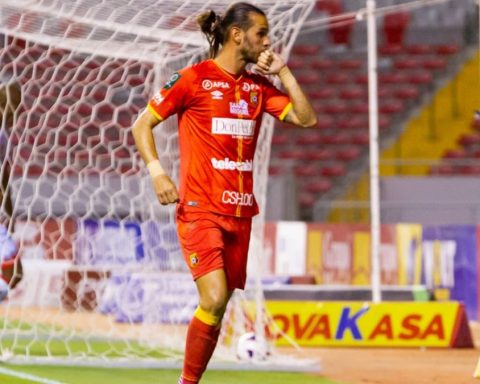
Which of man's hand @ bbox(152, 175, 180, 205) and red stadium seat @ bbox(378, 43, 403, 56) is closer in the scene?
man's hand @ bbox(152, 175, 180, 205)

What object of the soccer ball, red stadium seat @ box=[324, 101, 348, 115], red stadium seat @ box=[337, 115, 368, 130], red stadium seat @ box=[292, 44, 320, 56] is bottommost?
the soccer ball

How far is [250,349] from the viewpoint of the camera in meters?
8.40

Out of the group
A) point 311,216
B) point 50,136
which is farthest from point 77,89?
point 311,216

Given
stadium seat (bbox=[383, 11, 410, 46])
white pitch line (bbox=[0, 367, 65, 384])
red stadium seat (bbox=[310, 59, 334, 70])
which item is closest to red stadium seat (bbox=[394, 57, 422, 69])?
stadium seat (bbox=[383, 11, 410, 46])

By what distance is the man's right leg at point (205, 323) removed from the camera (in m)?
5.39

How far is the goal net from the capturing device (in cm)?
882

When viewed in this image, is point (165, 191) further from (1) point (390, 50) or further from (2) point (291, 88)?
(1) point (390, 50)

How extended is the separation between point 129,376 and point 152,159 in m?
2.66

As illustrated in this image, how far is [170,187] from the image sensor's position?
515 centimetres

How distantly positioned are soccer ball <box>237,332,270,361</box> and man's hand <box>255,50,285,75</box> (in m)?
3.20

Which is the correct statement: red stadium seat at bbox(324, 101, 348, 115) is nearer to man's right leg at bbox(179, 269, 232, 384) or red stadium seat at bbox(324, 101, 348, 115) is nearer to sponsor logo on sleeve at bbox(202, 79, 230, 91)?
sponsor logo on sleeve at bbox(202, 79, 230, 91)

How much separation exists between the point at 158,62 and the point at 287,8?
60.5 inches

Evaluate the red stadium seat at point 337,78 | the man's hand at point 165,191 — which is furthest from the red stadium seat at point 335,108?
the man's hand at point 165,191

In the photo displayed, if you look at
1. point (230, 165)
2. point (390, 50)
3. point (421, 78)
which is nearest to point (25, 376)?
point (230, 165)
